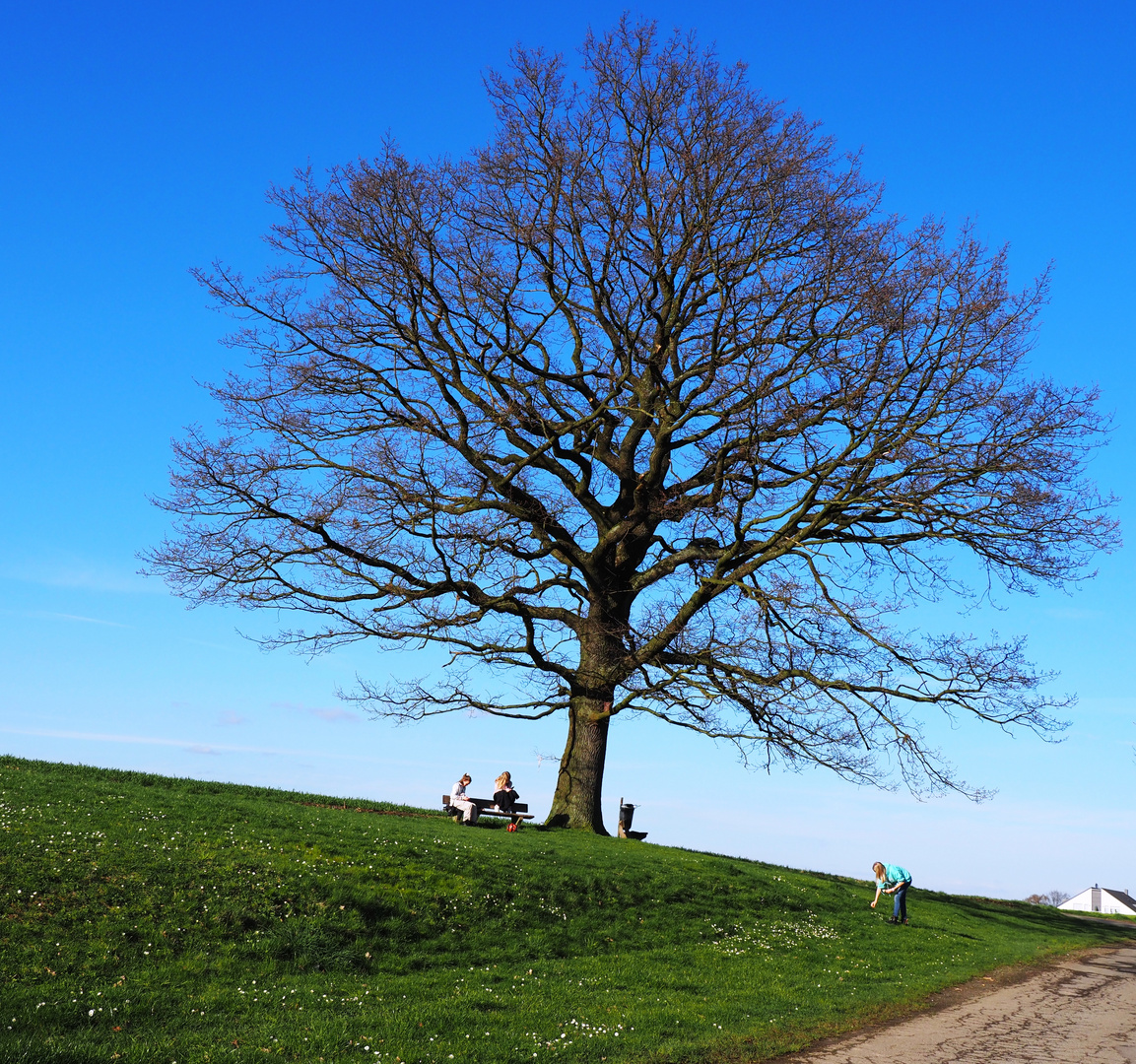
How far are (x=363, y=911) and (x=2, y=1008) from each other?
5462 millimetres

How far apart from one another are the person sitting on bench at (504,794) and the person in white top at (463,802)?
2.59ft

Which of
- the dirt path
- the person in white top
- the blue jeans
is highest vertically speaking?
the person in white top

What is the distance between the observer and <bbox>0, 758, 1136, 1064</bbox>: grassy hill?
1045 cm

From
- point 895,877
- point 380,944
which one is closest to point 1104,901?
point 895,877

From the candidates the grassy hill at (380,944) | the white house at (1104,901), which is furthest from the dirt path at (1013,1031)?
the white house at (1104,901)

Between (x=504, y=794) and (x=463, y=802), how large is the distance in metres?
1.14

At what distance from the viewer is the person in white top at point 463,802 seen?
23.8 metres

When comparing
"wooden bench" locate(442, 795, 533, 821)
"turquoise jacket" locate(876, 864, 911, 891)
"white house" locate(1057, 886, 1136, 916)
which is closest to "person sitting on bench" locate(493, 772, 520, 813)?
"wooden bench" locate(442, 795, 533, 821)

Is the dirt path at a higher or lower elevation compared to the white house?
lower

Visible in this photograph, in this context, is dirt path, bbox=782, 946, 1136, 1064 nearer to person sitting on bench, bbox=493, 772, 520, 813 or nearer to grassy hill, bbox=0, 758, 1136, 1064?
grassy hill, bbox=0, 758, 1136, 1064

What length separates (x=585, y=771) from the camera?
24953mm

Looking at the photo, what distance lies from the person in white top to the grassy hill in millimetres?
1746

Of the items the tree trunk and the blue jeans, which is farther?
the tree trunk

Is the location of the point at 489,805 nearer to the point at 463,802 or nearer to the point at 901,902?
the point at 463,802
